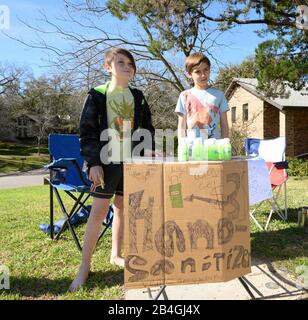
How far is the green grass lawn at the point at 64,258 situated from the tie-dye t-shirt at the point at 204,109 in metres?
1.17

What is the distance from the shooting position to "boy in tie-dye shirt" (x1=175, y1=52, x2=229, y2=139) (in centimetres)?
269

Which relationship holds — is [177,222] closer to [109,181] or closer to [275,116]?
[109,181]

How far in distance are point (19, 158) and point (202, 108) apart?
106 feet

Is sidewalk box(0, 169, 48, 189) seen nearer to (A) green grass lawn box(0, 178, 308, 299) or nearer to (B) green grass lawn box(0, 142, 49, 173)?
(B) green grass lawn box(0, 142, 49, 173)

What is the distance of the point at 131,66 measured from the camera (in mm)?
2525

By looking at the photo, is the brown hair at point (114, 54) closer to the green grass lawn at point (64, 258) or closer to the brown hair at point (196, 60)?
the brown hair at point (196, 60)

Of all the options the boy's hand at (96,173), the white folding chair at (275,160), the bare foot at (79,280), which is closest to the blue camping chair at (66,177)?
the bare foot at (79,280)

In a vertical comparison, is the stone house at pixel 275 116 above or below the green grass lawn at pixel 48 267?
above

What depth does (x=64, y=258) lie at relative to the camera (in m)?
3.07

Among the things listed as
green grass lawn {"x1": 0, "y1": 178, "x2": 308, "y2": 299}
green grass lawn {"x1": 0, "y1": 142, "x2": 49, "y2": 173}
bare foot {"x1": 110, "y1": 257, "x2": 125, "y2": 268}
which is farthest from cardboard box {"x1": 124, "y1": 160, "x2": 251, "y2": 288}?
green grass lawn {"x1": 0, "y1": 142, "x2": 49, "y2": 173}

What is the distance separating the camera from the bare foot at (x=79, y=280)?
2453mm

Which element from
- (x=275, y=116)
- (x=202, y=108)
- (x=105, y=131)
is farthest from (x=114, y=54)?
(x=275, y=116)

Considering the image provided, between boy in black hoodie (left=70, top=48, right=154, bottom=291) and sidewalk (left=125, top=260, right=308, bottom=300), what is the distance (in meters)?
0.52
